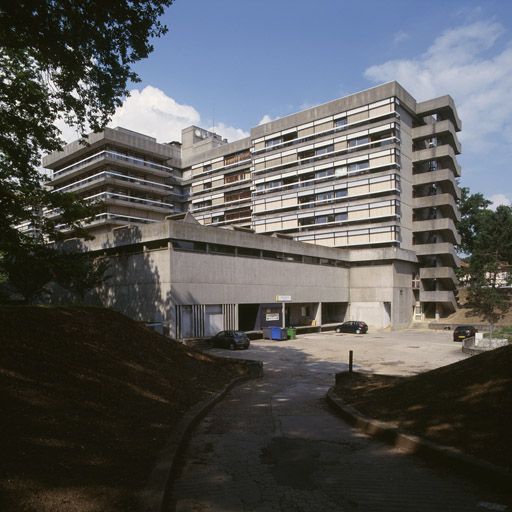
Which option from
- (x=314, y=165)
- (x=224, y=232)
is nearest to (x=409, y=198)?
(x=314, y=165)

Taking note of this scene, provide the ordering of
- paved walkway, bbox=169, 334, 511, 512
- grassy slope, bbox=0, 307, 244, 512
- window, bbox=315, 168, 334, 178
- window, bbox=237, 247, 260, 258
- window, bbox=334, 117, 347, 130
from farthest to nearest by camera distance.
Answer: window, bbox=315, 168, 334, 178, window, bbox=334, 117, 347, 130, window, bbox=237, 247, 260, 258, paved walkway, bbox=169, 334, 511, 512, grassy slope, bbox=0, 307, 244, 512

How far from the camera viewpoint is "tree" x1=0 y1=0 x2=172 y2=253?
9.63 metres

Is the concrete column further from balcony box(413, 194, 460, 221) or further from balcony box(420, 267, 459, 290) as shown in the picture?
balcony box(413, 194, 460, 221)

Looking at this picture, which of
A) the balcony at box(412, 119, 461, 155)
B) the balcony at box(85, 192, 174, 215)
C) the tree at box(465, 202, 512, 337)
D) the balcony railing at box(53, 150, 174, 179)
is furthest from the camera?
the balcony railing at box(53, 150, 174, 179)

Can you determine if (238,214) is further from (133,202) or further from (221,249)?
(221,249)

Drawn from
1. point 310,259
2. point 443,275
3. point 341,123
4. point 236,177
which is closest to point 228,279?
point 310,259

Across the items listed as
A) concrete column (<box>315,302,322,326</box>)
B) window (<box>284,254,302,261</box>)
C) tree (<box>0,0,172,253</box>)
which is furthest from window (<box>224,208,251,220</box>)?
tree (<box>0,0,172,253</box>)

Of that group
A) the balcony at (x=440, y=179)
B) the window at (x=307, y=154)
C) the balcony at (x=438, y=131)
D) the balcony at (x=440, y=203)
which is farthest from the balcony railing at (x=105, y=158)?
the balcony at (x=440, y=203)

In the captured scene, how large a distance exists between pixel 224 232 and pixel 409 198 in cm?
Result: 2848

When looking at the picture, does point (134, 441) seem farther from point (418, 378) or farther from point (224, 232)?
point (224, 232)

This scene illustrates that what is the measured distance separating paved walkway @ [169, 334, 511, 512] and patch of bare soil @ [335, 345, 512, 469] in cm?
63

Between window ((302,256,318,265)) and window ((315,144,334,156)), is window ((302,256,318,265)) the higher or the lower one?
the lower one

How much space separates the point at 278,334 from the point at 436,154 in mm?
32013

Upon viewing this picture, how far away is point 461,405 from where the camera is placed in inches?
296
